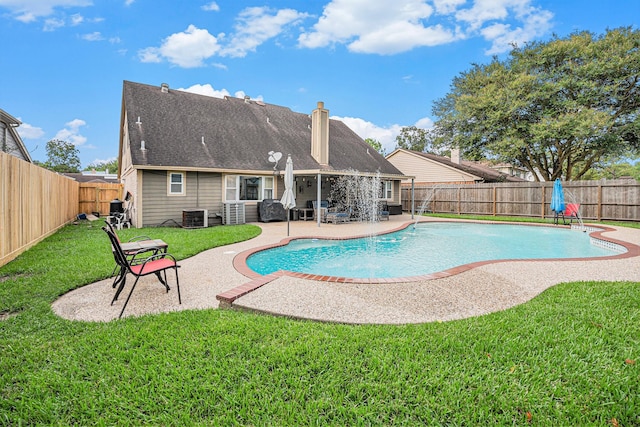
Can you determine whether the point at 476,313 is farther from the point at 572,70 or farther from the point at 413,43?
the point at 572,70

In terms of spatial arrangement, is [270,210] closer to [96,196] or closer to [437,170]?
[96,196]

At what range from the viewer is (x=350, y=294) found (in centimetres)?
440

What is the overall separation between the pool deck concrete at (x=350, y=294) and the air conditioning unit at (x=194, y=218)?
6.91m

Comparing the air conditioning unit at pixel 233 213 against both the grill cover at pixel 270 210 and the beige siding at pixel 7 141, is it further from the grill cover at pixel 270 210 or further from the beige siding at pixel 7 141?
the beige siding at pixel 7 141

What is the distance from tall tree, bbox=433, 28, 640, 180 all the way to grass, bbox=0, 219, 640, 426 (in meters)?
18.1

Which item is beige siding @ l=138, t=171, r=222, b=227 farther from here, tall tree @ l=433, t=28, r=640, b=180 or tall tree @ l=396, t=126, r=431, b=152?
tall tree @ l=396, t=126, r=431, b=152

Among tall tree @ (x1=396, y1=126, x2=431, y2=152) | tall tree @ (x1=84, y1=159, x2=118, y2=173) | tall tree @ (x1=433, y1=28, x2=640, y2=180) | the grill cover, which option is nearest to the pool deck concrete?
the grill cover

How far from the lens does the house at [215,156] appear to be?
12812mm

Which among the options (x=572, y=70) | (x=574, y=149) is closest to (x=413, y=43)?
(x=572, y=70)

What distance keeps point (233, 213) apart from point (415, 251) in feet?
26.6

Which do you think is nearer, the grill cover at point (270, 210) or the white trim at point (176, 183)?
the white trim at point (176, 183)

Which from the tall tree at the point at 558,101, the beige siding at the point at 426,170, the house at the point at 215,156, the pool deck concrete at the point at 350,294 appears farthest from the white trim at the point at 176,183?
the tall tree at the point at 558,101

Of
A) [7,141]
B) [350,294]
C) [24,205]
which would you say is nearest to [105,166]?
[7,141]

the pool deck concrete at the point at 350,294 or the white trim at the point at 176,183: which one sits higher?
the white trim at the point at 176,183
